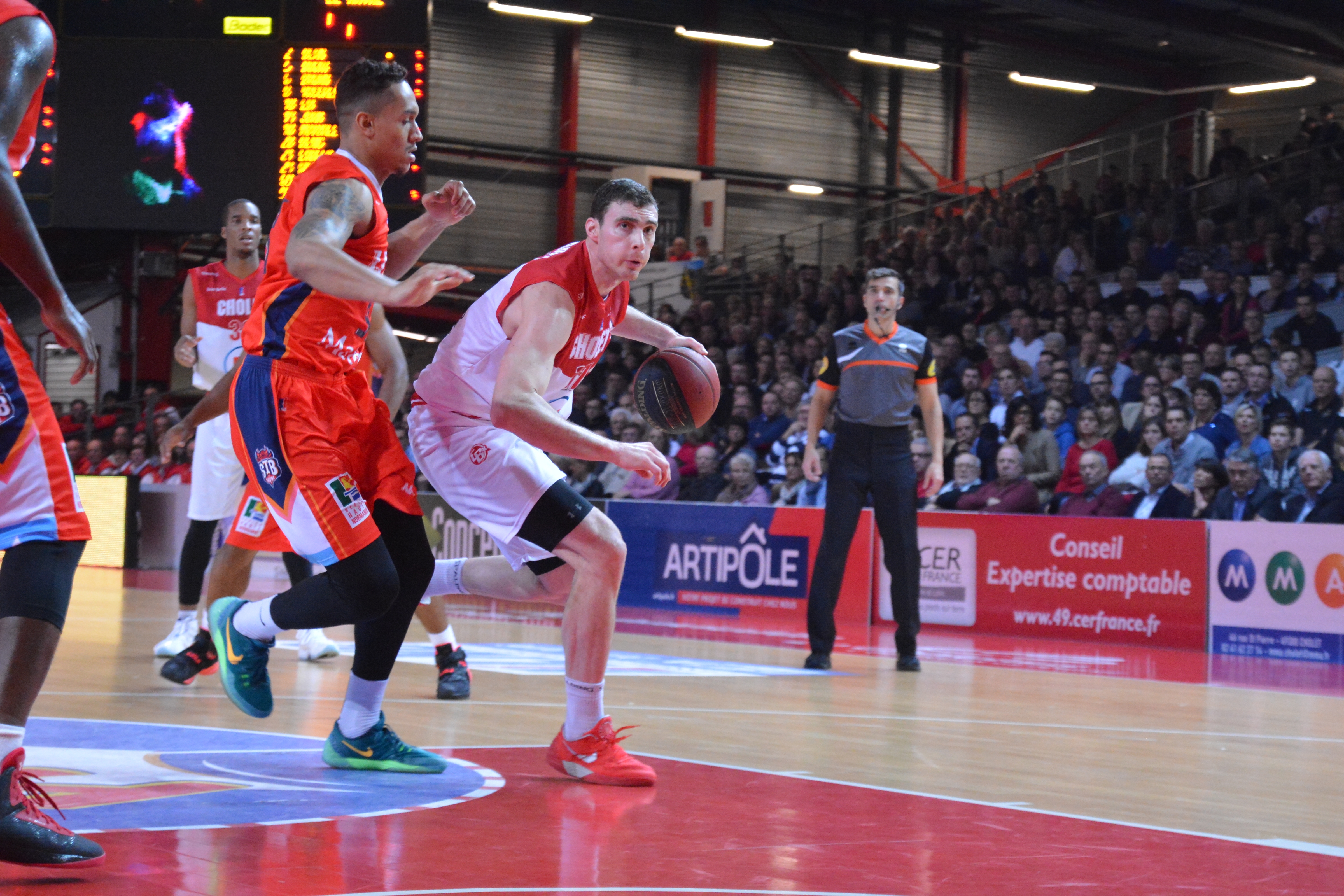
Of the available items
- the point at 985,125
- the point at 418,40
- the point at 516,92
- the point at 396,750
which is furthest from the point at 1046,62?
the point at 396,750

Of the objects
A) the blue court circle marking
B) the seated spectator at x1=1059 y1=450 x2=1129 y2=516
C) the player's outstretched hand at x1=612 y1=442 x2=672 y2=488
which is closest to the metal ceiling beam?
the seated spectator at x1=1059 y1=450 x2=1129 y2=516

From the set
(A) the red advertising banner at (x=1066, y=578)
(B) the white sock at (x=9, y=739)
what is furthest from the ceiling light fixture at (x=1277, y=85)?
(B) the white sock at (x=9, y=739)

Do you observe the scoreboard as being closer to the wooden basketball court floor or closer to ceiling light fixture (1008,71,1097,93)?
the wooden basketball court floor

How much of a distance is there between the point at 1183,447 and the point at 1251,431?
2.04 ft

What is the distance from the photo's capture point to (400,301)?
129 inches

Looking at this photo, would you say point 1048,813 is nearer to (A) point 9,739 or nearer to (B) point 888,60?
(A) point 9,739

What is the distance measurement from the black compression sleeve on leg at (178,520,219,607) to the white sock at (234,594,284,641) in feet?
9.79

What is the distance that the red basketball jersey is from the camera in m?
2.77

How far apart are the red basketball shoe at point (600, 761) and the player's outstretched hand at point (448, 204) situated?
147 cm

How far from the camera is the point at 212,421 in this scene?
22.6 feet

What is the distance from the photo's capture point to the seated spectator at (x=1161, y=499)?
34.4ft

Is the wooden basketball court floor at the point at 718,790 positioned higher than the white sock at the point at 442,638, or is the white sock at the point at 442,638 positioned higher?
the white sock at the point at 442,638

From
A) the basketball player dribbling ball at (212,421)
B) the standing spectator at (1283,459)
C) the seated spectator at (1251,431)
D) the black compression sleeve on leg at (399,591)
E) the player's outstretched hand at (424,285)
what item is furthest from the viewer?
the seated spectator at (1251,431)

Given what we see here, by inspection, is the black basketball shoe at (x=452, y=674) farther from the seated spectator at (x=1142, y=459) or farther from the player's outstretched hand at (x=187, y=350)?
the seated spectator at (x=1142, y=459)
